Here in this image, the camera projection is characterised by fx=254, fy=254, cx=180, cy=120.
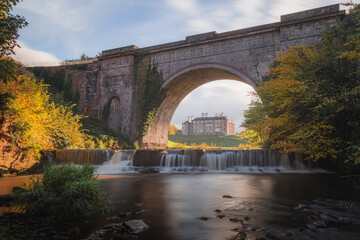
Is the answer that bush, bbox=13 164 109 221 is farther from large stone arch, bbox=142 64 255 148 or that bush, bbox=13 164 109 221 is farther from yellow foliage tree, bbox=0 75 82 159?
large stone arch, bbox=142 64 255 148

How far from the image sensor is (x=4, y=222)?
3.35 metres

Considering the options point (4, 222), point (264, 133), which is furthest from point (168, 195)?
point (264, 133)

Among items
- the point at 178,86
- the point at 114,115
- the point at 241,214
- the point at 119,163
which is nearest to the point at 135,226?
the point at 241,214

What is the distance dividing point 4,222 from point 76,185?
98 cm

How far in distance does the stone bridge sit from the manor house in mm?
59960

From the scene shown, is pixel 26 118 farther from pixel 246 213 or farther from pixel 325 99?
pixel 325 99

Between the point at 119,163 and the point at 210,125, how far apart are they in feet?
236

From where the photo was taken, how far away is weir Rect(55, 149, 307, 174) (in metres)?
12.6

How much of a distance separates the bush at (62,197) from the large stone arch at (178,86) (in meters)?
15.0

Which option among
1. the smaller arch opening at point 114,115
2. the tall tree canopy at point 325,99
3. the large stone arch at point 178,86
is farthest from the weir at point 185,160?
the smaller arch opening at point 114,115

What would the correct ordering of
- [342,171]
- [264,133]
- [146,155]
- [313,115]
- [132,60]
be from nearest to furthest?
1. [313,115]
2. [342,171]
3. [264,133]
4. [146,155]
5. [132,60]

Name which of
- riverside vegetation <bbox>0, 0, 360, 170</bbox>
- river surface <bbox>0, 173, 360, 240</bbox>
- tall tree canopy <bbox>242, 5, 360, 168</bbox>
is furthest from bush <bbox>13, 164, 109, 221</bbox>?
Result: tall tree canopy <bbox>242, 5, 360, 168</bbox>

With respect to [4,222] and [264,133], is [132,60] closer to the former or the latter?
[264,133]

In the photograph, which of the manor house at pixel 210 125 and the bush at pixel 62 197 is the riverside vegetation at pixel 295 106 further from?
the manor house at pixel 210 125
